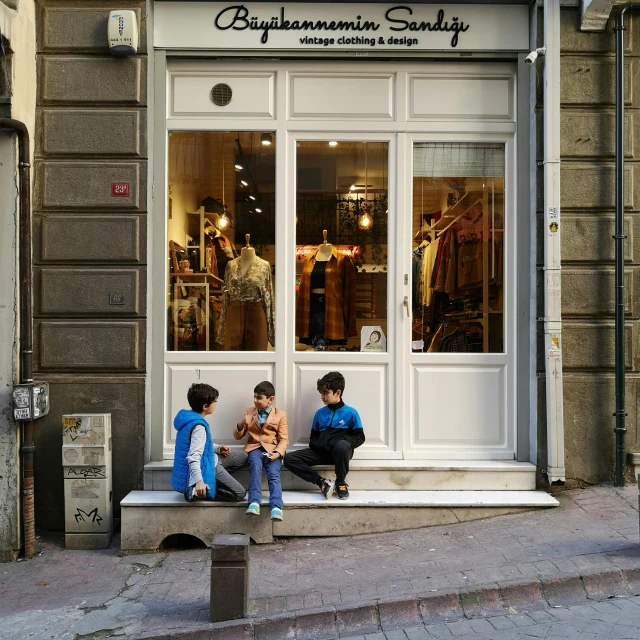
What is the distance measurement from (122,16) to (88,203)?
1743mm

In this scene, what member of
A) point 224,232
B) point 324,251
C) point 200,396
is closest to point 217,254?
point 224,232

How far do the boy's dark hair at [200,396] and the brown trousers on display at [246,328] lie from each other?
0.82 meters

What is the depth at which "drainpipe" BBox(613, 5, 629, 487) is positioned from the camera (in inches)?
277

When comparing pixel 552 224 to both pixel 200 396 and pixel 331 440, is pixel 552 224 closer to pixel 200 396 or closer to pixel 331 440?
pixel 331 440

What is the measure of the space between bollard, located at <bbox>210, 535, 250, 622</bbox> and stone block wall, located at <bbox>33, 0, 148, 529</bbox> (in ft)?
7.88

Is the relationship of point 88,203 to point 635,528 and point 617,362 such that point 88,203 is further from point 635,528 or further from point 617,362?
point 635,528

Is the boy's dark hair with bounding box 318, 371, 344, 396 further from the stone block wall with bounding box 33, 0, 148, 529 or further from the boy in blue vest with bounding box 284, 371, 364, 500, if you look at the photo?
the stone block wall with bounding box 33, 0, 148, 529

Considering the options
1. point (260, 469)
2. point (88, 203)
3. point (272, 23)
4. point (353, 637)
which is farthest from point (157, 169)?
point (353, 637)

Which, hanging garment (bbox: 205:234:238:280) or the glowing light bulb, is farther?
hanging garment (bbox: 205:234:238:280)

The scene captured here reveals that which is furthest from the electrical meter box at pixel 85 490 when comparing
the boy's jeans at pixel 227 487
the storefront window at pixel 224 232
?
the storefront window at pixel 224 232

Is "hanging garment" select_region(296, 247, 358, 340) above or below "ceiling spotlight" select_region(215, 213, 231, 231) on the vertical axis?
below

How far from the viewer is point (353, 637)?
4910 mm

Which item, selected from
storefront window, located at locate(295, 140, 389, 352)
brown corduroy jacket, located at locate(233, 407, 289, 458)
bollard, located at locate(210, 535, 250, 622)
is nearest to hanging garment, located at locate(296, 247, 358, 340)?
storefront window, located at locate(295, 140, 389, 352)

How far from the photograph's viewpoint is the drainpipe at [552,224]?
7.00 meters
